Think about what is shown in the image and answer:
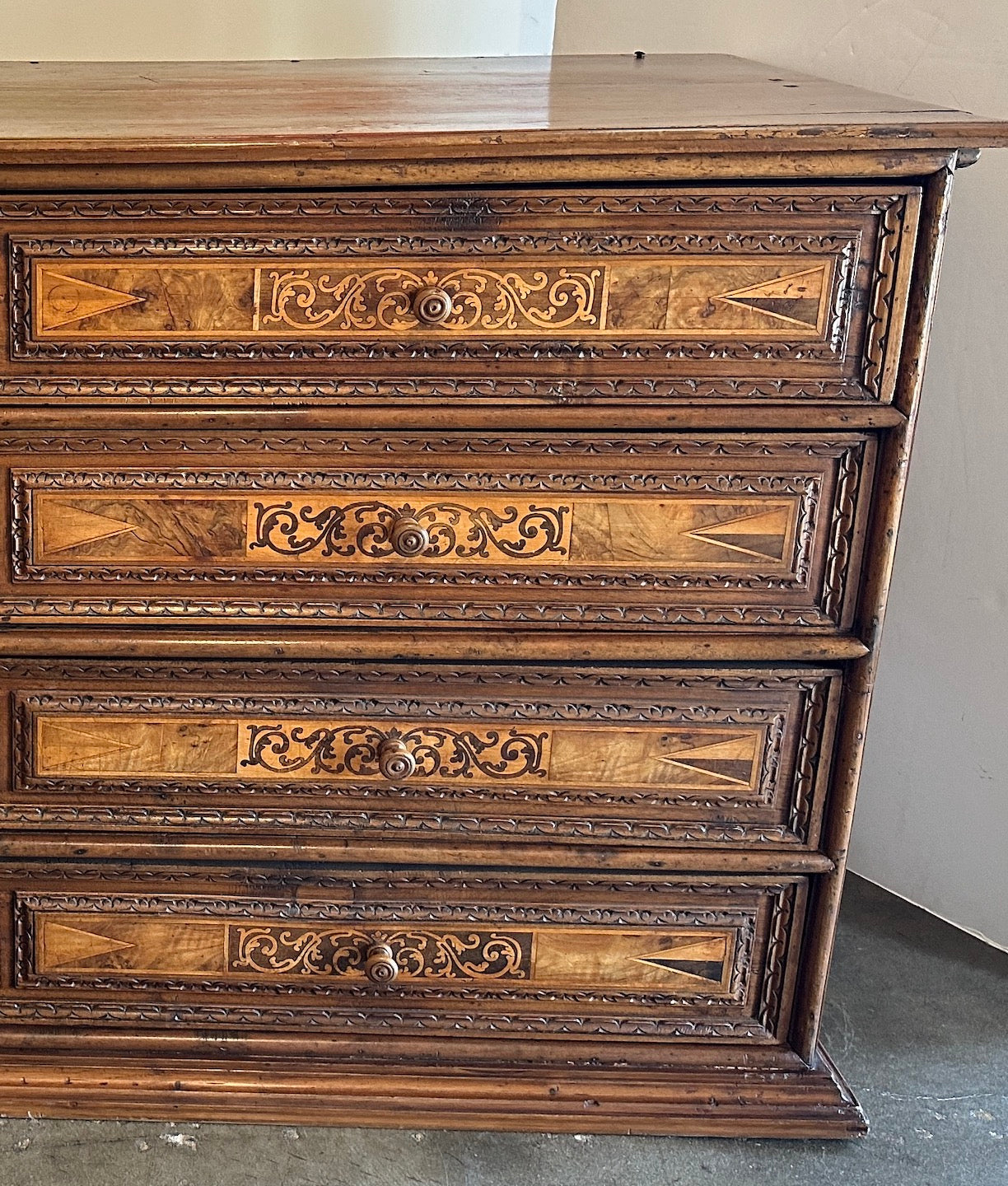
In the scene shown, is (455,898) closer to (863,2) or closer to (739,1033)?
(739,1033)

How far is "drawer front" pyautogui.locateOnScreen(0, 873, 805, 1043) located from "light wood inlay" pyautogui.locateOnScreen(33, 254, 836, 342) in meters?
0.55

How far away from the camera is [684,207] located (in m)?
1.08

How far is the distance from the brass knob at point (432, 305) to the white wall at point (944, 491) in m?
0.81

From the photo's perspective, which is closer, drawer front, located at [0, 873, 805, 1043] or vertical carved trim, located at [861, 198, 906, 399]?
vertical carved trim, located at [861, 198, 906, 399]

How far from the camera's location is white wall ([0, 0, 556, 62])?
5.78ft

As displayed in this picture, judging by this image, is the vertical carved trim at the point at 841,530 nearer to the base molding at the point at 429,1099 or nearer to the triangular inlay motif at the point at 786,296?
the triangular inlay motif at the point at 786,296

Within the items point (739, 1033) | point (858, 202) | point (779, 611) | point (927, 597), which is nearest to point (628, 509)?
point (779, 611)

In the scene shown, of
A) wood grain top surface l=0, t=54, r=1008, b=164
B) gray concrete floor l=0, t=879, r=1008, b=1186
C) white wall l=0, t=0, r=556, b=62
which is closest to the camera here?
wood grain top surface l=0, t=54, r=1008, b=164

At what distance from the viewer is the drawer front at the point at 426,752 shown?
1218mm

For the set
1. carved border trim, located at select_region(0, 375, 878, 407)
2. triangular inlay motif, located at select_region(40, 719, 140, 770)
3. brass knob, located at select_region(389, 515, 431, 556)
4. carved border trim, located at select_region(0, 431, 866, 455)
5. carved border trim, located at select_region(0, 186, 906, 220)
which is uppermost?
carved border trim, located at select_region(0, 186, 906, 220)

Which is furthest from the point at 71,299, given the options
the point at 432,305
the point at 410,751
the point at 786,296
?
the point at 786,296

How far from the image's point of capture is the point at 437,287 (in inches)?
43.1

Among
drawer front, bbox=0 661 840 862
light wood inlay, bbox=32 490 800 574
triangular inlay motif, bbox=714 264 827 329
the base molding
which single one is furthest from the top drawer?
the base molding

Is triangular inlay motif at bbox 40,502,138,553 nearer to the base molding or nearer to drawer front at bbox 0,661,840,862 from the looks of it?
drawer front at bbox 0,661,840,862
